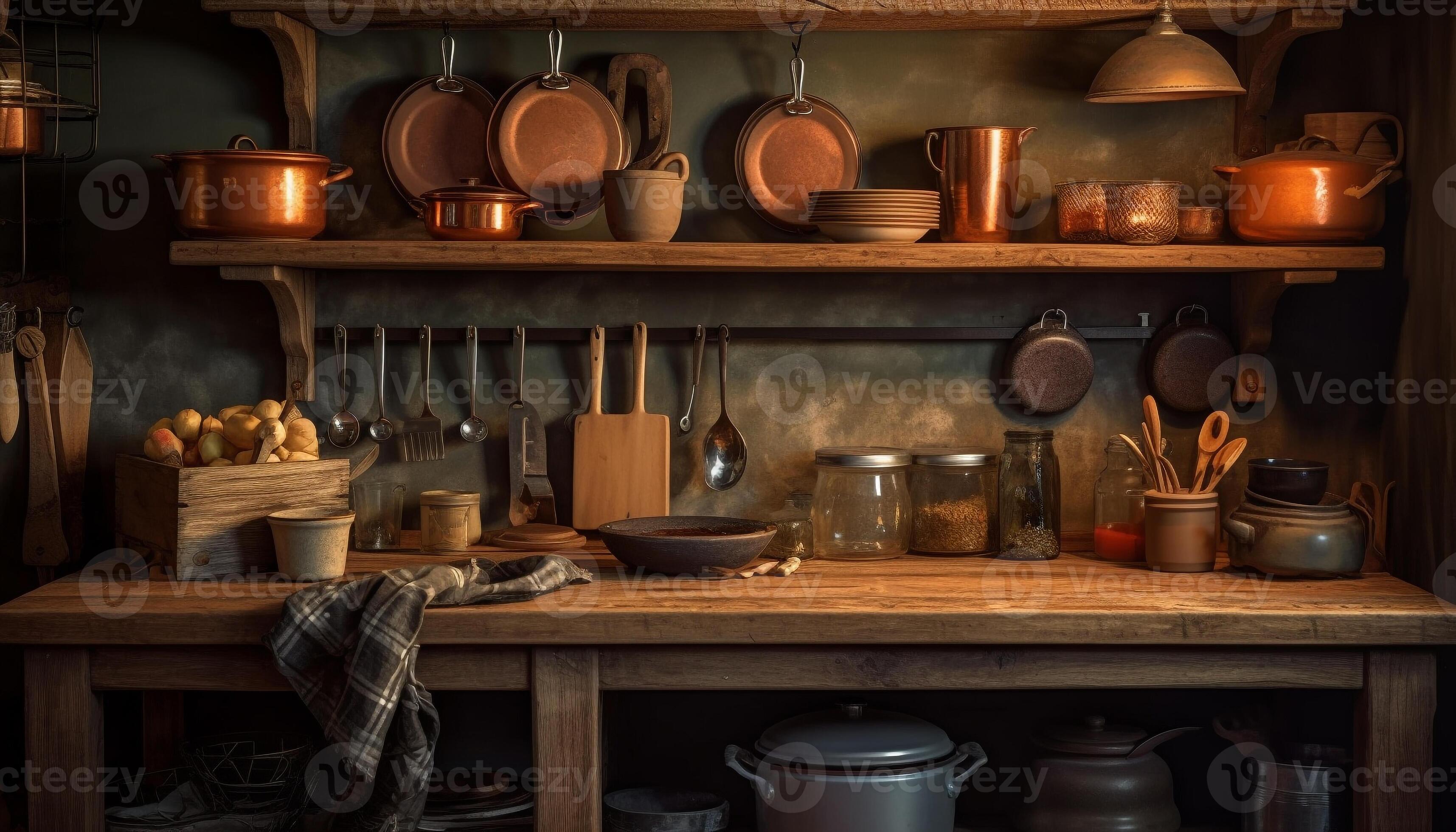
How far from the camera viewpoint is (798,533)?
100 inches

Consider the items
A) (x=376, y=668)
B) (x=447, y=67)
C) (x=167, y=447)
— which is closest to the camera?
(x=376, y=668)

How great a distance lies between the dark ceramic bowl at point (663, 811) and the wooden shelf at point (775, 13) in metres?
1.52

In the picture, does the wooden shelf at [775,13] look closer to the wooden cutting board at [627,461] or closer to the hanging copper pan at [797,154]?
the hanging copper pan at [797,154]

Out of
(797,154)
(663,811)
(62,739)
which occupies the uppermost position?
(797,154)

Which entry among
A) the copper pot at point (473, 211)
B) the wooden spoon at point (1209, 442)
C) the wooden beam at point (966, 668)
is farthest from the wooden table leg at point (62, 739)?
the wooden spoon at point (1209, 442)

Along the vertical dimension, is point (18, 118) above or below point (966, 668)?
above

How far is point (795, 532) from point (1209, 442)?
0.81 metres

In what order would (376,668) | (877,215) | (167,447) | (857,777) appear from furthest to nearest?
1. (877,215)
2. (167,447)
3. (857,777)
4. (376,668)

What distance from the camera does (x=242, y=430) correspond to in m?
2.36

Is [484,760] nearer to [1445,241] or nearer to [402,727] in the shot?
[402,727]

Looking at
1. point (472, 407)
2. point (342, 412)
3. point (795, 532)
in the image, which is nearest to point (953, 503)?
point (795, 532)

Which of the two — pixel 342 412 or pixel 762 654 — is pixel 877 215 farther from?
pixel 342 412

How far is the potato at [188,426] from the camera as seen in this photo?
93.5 inches

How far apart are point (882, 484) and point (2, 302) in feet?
5.88
